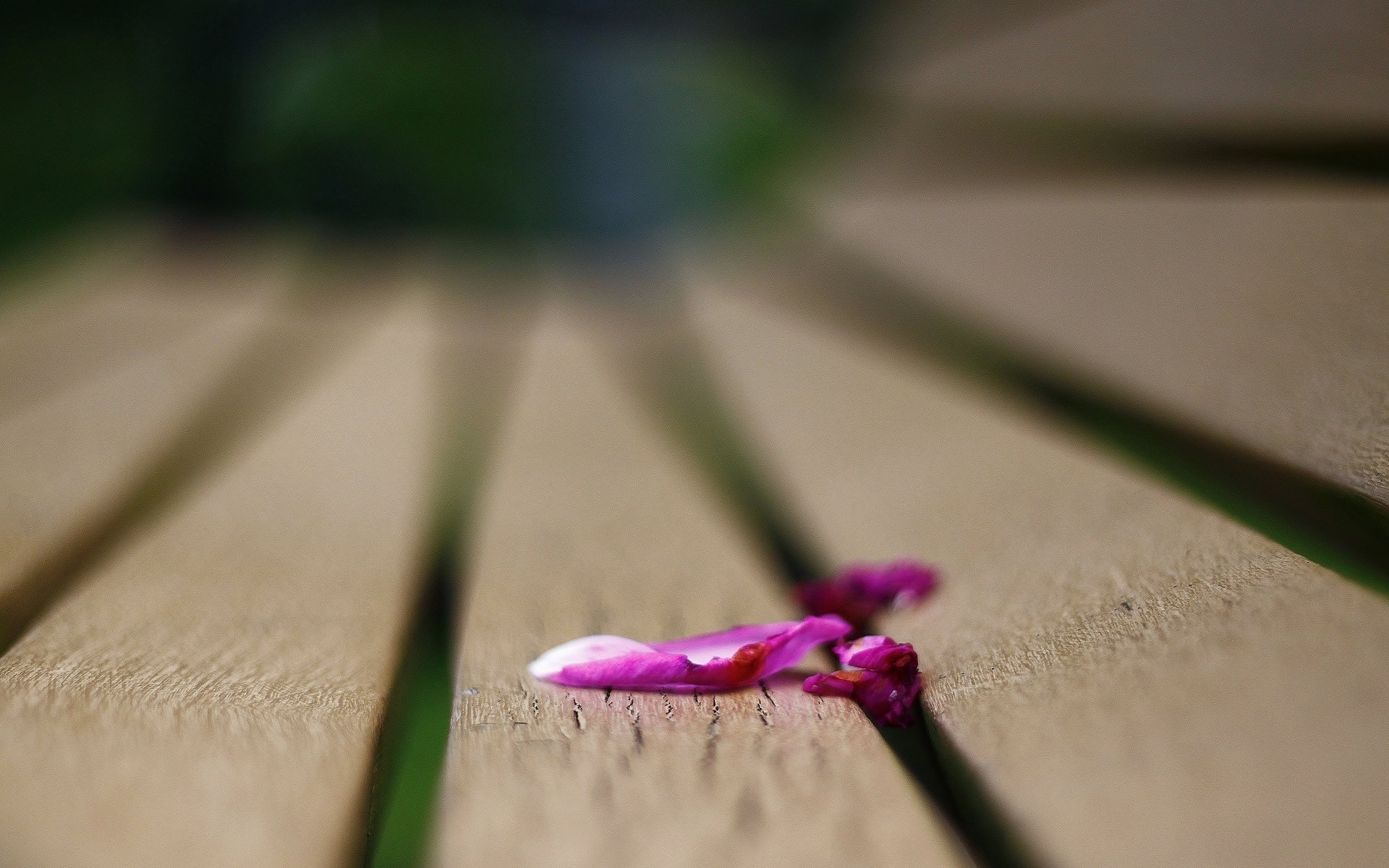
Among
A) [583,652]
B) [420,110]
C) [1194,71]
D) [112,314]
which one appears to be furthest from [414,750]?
[420,110]

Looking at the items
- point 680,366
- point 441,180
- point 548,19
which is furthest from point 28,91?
point 680,366

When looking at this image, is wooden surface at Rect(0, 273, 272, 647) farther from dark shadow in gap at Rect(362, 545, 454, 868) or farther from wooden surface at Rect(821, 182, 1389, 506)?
wooden surface at Rect(821, 182, 1389, 506)

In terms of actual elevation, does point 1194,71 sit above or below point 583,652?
above

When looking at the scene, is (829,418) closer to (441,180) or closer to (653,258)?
(653,258)

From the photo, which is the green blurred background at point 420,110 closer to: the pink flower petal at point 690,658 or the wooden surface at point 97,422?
the wooden surface at point 97,422

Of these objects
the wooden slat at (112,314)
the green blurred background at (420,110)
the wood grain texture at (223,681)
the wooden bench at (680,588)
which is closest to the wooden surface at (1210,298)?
Result: the wooden bench at (680,588)

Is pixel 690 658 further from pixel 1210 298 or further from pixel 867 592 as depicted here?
pixel 1210 298

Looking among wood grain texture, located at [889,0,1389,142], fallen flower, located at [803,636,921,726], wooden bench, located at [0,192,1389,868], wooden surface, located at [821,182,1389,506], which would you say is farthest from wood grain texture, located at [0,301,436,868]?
wood grain texture, located at [889,0,1389,142]
